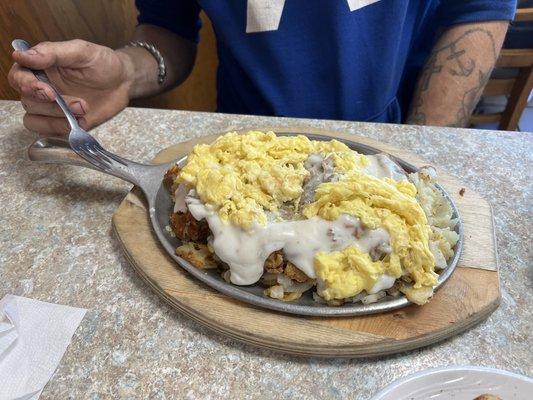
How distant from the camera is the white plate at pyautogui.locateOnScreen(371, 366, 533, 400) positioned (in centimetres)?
57

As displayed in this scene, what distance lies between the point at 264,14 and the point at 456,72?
0.64m

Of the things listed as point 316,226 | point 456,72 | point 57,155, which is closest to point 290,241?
point 316,226

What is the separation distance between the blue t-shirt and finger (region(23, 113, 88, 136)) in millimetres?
509

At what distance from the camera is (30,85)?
1038 mm

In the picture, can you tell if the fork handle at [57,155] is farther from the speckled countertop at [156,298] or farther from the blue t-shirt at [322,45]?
the blue t-shirt at [322,45]

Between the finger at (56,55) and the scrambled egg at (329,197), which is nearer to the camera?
the scrambled egg at (329,197)

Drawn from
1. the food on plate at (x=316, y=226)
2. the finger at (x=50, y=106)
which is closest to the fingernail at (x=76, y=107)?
the finger at (x=50, y=106)

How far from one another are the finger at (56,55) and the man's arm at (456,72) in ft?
3.31

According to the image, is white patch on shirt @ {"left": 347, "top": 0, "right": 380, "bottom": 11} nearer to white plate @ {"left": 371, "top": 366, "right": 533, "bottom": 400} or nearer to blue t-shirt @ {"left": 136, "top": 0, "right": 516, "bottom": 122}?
blue t-shirt @ {"left": 136, "top": 0, "right": 516, "bottom": 122}

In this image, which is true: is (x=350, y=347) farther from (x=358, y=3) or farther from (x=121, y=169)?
(x=358, y=3)

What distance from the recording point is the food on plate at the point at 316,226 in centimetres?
69

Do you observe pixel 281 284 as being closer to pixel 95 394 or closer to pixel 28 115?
pixel 95 394

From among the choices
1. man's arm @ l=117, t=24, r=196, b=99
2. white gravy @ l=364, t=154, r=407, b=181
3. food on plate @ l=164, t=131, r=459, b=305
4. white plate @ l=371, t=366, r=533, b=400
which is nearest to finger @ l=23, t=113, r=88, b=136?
man's arm @ l=117, t=24, r=196, b=99

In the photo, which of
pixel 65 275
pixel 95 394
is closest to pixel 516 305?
pixel 95 394
